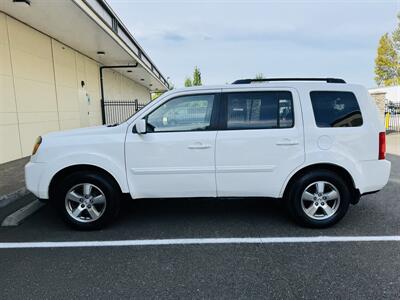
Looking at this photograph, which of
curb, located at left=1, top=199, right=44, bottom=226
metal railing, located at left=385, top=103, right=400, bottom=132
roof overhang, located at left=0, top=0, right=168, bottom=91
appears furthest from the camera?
metal railing, located at left=385, top=103, right=400, bottom=132

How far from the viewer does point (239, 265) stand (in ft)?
10.1

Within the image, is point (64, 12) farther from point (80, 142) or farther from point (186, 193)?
point (186, 193)

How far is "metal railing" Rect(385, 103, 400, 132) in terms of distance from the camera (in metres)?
15.0

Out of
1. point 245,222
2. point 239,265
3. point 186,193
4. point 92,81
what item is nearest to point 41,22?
point 92,81

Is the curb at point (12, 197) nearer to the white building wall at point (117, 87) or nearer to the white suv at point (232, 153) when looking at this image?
the white suv at point (232, 153)

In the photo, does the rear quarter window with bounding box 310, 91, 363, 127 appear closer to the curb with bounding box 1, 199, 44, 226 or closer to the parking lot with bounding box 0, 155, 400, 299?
the parking lot with bounding box 0, 155, 400, 299

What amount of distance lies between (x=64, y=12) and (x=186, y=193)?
257 inches

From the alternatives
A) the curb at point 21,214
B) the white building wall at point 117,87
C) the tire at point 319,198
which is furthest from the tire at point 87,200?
the white building wall at point 117,87

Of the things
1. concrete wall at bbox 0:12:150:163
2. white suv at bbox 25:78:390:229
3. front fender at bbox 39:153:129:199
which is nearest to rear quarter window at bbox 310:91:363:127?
white suv at bbox 25:78:390:229

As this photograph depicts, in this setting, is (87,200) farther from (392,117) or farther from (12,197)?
(392,117)

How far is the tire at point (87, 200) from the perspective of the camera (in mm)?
3912

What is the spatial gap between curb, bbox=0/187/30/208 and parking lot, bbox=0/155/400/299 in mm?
876

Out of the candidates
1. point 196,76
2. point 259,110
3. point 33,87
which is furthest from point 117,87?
point 196,76

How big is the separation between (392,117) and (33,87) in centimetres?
1760
